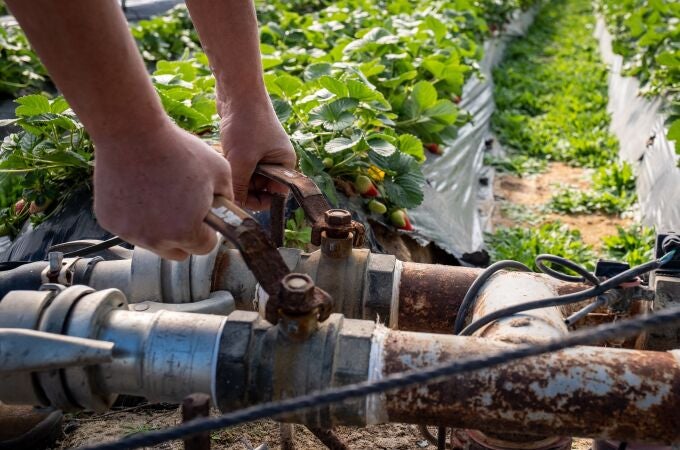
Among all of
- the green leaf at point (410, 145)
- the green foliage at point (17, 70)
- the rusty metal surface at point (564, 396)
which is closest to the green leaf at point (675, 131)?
the green leaf at point (410, 145)

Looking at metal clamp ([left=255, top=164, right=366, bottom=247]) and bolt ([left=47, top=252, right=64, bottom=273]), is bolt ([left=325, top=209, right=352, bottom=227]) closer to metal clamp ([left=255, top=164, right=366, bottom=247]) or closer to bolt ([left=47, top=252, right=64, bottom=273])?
metal clamp ([left=255, top=164, right=366, bottom=247])

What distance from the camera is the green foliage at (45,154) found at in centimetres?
268

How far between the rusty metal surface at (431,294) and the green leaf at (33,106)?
1654mm

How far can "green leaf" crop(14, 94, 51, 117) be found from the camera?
8.64ft

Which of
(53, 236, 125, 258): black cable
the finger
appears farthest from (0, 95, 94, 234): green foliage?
the finger

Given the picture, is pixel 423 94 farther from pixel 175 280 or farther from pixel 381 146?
pixel 175 280

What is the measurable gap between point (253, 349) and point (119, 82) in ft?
1.81

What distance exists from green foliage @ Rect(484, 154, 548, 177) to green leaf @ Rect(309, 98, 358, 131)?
248 cm

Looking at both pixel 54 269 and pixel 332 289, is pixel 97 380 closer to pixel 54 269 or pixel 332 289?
pixel 54 269

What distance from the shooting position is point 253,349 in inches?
53.9

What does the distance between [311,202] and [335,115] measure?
119 cm

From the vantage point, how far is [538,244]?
12.6ft

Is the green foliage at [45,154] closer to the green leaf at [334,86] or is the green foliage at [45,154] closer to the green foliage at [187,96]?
the green foliage at [187,96]

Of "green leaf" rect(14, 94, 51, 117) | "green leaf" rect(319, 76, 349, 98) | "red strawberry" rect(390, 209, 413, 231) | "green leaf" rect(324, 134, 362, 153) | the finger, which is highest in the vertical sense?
"green leaf" rect(319, 76, 349, 98)
